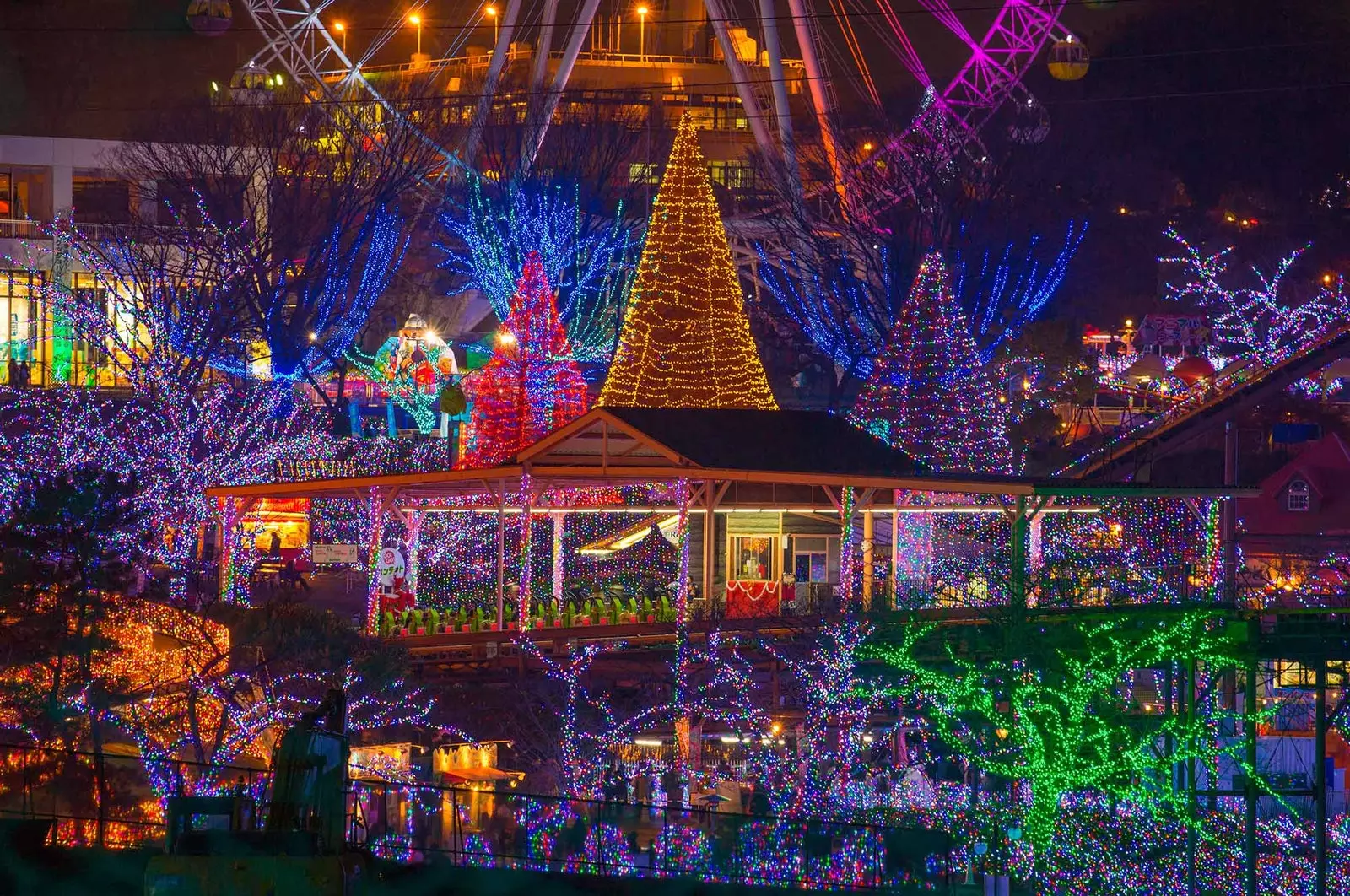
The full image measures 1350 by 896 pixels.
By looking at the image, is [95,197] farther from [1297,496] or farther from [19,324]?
[1297,496]

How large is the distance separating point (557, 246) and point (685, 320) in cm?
2593

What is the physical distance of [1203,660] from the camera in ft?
88.8

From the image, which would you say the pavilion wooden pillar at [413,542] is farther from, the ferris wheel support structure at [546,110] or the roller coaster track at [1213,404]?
the ferris wheel support structure at [546,110]

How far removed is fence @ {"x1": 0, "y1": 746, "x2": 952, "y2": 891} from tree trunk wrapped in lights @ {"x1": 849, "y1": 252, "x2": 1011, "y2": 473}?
682 inches

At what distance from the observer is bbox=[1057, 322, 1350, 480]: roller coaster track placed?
127 feet

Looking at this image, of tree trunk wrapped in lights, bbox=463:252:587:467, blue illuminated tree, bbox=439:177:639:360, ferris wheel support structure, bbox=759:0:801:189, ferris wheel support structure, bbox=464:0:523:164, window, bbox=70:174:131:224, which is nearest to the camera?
tree trunk wrapped in lights, bbox=463:252:587:467

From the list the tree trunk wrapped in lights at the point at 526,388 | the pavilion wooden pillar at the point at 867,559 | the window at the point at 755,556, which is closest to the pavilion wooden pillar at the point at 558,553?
the tree trunk wrapped in lights at the point at 526,388

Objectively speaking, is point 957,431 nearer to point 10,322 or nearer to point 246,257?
point 246,257

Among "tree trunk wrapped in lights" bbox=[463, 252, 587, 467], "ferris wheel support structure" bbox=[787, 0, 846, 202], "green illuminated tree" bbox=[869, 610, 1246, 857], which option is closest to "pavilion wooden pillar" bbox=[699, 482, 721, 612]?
"green illuminated tree" bbox=[869, 610, 1246, 857]

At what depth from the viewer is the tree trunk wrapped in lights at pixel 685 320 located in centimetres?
3672

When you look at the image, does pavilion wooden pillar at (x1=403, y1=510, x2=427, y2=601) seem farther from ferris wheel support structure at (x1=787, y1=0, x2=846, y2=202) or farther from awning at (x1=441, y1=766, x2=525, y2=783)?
ferris wheel support structure at (x1=787, y1=0, x2=846, y2=202)

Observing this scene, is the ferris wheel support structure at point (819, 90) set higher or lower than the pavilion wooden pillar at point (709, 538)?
higher

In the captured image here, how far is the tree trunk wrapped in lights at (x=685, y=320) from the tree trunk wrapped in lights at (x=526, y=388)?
9.51ft

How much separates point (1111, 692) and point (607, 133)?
4205 cm
